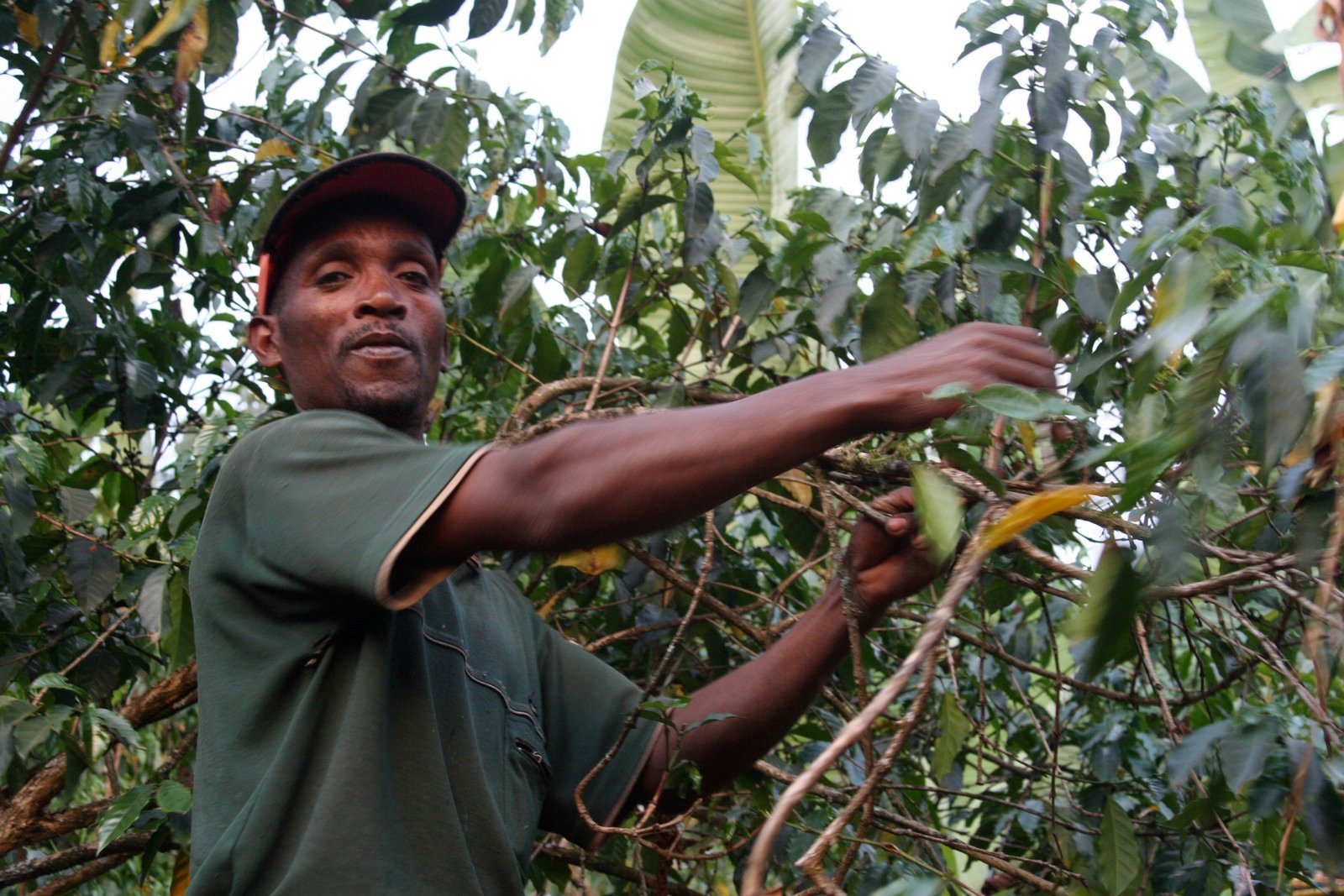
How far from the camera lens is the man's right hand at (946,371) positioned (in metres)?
1.26

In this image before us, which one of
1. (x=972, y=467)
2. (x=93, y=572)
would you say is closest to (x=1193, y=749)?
(x=972, y=467)

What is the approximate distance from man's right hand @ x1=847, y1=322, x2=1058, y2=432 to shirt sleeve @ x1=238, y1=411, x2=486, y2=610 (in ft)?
1.44

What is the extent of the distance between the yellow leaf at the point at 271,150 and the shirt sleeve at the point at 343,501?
5.16 ft

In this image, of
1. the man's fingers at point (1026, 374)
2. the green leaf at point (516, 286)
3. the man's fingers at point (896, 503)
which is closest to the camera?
the man's fingers at point (1026, 374)

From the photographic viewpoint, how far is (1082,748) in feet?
9.04

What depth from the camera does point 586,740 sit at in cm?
196

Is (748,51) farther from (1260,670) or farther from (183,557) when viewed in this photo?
(183,557)

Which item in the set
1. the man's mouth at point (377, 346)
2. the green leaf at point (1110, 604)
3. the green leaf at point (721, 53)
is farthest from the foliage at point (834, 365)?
the green leaf at point (721, 53)

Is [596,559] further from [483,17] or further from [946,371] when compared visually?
[946,371]

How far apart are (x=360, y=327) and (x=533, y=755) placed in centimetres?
66

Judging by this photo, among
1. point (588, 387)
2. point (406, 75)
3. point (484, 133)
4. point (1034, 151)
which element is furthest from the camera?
point (484, 133)

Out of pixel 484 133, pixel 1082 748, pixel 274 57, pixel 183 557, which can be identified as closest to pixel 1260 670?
pixel 1082 748

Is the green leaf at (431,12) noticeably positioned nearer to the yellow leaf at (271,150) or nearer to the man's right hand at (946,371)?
the yellow leaf at (271,150)

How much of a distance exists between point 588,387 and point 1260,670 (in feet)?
5.90
